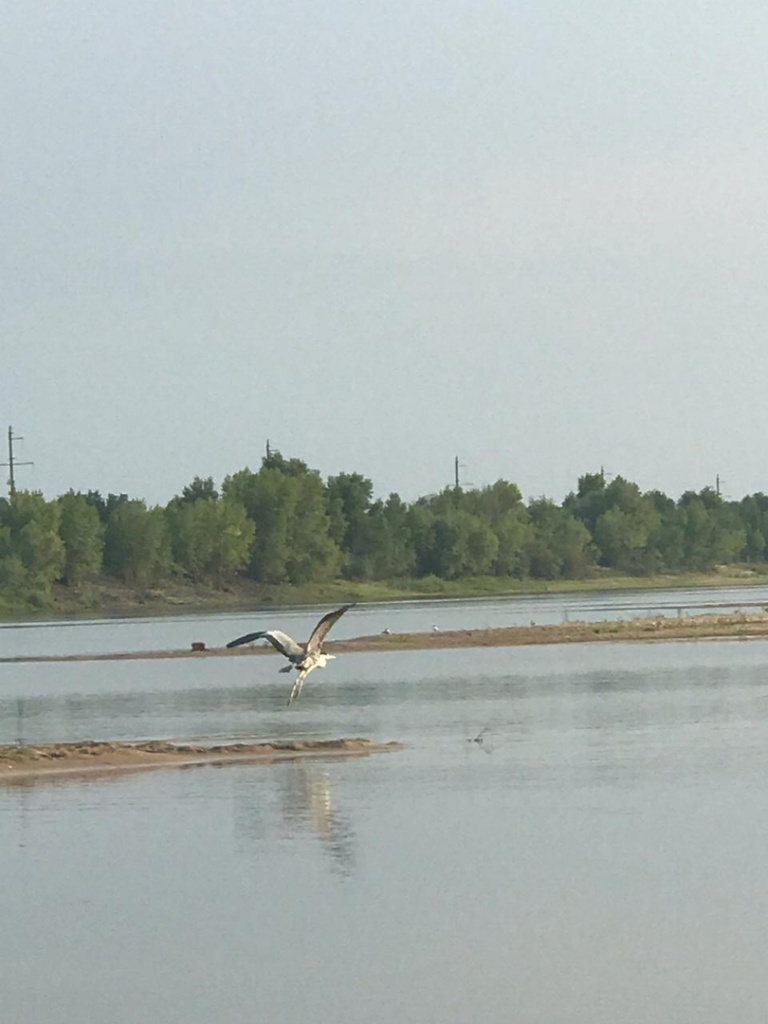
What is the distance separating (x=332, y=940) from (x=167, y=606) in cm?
11084

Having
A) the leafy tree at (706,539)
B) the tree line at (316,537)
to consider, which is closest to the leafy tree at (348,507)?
the tree line at (316,537)

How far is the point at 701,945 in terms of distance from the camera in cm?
1739

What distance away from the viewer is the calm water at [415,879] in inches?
635

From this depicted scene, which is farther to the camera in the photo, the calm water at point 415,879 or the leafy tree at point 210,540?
the leafy tree at point 210,540

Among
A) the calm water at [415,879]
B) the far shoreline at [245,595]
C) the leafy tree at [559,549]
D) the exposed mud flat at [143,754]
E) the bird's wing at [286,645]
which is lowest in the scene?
the calm water at [415,879]

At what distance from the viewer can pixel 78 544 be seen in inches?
5069

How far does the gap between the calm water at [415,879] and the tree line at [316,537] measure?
299 ft

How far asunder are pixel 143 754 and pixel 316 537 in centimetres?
10636

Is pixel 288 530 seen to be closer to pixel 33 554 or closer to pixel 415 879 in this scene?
pixel 33 554

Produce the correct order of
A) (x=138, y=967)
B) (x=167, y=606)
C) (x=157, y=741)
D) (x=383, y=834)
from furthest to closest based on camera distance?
1. (x=167, y=606)
2. (x=157, y=741)
3. (x=383, y=834)
4. (x=138, y=967)

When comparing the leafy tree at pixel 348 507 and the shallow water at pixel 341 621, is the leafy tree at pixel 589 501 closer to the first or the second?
the leafy tree at pixel 348 507

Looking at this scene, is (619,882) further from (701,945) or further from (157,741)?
(157,741)

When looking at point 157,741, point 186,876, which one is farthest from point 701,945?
point 157,741

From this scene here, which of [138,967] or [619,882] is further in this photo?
[619,882]
